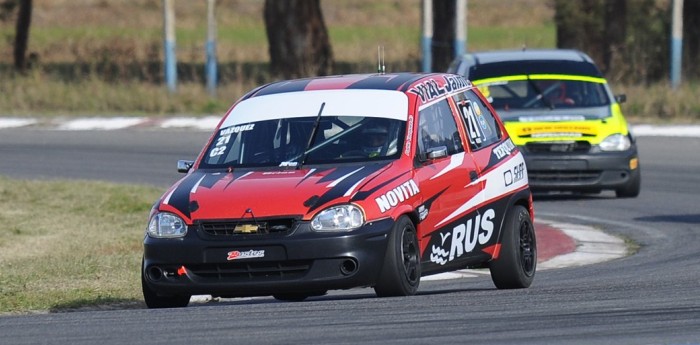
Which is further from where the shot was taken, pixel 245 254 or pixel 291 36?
pixel 291 36

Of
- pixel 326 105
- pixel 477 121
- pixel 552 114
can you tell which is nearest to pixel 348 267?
pixel 326 105

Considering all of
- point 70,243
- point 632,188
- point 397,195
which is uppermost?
point 397,195

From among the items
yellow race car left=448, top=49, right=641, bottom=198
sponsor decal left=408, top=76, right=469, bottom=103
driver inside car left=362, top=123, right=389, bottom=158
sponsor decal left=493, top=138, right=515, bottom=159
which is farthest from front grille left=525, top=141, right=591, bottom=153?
driver inside car left=362, top=123, right=389, bottom=158

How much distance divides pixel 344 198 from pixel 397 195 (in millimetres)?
401

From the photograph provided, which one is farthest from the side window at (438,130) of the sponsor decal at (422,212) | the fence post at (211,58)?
the fence post at (211,58)

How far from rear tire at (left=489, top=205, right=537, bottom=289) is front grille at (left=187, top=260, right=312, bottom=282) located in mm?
1949

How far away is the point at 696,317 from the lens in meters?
8.51

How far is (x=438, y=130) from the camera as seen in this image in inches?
436

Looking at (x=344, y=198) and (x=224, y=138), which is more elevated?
(x=224, y=138)

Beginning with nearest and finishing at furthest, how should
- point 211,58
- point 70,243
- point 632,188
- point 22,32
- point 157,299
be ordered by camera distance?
point 157,299
point 70,243
point 632,188
point 211,58
point 22,32

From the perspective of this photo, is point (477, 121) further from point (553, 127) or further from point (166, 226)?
point (553, 127)

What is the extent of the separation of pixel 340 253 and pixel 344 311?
0.67m

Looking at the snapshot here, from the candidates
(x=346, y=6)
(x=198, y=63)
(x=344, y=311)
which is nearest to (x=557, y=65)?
(x=344, y=311)

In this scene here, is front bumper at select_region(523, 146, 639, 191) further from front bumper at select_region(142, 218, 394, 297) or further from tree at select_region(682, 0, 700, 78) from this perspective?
tree at select_region(682, 0, 700, 78)
